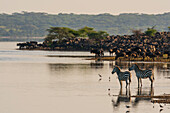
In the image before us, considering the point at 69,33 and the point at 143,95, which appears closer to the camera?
the point at 143,95

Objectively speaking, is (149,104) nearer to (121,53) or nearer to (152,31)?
(121,53)

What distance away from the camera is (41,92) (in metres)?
33.9

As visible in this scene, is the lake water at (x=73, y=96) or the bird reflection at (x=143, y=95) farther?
the bird reflection at (x=143, y=95)

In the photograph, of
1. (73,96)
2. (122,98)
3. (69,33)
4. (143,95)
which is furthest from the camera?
(69,33)

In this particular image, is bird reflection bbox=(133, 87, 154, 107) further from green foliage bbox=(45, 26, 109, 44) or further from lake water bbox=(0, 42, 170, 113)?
green foliage bbox=(45, 26, 109, 44)

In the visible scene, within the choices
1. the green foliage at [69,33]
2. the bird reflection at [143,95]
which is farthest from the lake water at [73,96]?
the green foliage at [69,33]

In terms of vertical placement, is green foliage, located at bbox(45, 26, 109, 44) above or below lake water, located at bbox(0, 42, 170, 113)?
above

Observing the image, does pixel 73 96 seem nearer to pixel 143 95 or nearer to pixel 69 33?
pixel 143 95

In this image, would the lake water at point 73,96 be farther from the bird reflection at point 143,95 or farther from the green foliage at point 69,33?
the green foliage at point 69,33

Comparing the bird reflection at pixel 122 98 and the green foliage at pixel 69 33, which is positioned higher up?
the green foliage at pixel 69 33

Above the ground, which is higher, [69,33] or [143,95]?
[69,33]

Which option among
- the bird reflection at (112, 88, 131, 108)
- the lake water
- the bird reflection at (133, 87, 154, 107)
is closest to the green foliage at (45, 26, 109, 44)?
the lake water

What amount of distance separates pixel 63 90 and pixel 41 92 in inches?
69.1

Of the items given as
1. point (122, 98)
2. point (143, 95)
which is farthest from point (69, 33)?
point (122, 98)
